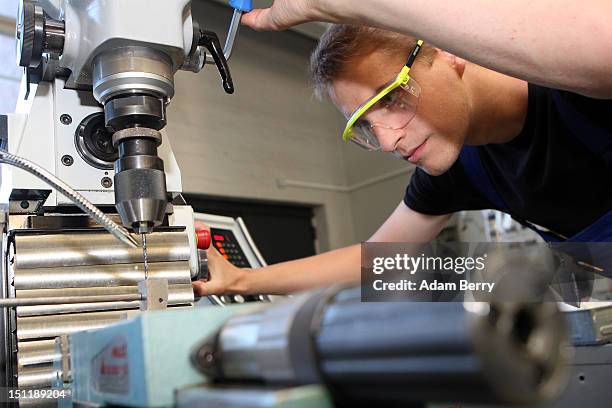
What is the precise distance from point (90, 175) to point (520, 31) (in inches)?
26.1

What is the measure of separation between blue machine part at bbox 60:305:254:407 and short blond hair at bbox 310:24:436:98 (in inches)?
33.1

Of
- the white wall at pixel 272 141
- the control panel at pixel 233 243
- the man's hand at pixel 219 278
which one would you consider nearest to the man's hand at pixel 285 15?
the man's hand at pixel 219 278

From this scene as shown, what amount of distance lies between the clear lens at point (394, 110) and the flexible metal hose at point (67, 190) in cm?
61

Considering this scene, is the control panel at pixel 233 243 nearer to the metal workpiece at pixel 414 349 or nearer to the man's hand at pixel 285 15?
the man's hand at pixel 285 15

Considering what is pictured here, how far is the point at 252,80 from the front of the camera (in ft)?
11.1

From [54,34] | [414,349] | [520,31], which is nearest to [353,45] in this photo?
[520,31]

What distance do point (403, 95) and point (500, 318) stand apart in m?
0.93

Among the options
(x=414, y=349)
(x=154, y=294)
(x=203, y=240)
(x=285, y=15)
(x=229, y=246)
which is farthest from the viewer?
(x=229, y=246)

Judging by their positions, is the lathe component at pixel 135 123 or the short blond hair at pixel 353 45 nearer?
the lathe component at pixel 135 123

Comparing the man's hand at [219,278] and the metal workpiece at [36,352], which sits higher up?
the man's hand at [219,278]

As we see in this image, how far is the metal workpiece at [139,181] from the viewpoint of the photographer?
2.49ft

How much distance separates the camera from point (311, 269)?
1516 mm

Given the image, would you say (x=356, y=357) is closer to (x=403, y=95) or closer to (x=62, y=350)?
(x=62, y=350)

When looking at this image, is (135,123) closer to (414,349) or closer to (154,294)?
(154,294)
